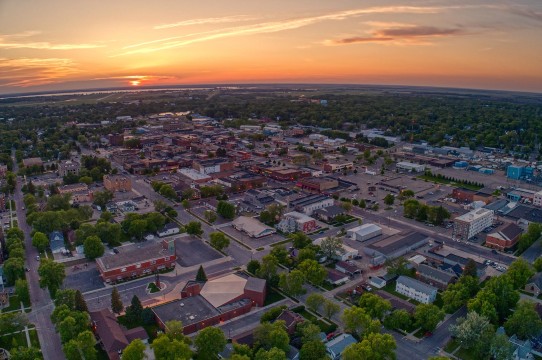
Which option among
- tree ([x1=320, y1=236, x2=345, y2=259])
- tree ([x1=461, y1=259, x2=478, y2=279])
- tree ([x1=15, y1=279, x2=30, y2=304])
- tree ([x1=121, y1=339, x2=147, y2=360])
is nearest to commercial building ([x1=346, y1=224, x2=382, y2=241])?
tree ([x1=320, y1=236, x2=345, y2=259])

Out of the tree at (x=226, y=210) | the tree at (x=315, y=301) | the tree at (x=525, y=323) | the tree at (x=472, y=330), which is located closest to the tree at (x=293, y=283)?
the tree at (x=315, y=301)

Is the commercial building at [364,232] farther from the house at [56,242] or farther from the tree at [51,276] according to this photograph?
the house at [56,242]

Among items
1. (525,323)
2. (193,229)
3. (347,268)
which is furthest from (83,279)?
(525,323)

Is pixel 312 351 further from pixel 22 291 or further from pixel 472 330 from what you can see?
pixel 22 291

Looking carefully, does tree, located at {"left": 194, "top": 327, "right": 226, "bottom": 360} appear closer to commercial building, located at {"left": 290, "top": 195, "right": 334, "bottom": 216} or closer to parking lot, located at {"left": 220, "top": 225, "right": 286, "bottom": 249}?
parking lot, located at {"left": 220, "top": 225, "right": 286, "bottom": 249}

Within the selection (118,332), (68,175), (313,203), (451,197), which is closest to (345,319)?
(118,332)
